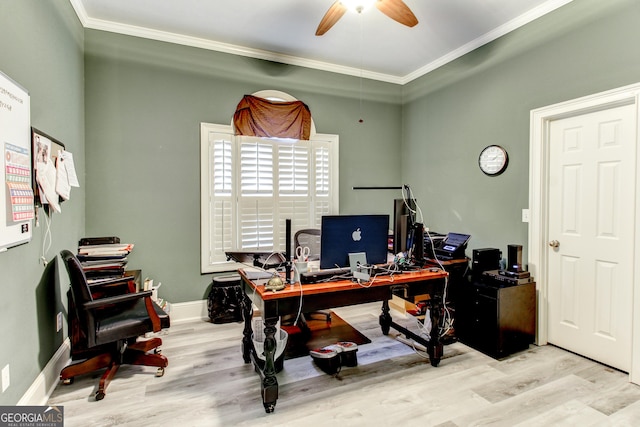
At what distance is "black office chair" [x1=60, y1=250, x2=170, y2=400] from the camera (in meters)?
2.17

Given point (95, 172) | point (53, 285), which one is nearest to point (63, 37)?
point (95, 172)

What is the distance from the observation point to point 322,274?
89.9 inches

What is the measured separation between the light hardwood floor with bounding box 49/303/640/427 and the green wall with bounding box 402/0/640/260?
1289mm

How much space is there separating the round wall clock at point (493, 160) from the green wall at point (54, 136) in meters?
3.92

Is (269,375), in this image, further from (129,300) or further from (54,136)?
(54,136)

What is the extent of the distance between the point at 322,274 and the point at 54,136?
7.40 ft

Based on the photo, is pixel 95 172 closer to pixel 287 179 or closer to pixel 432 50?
pixel 287 179

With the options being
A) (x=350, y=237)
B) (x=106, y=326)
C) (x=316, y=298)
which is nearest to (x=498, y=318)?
(x=350, y=237)

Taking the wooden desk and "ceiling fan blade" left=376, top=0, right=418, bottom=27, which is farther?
"ceiling fan blade" left=376, top=0, right=418, bottom=27

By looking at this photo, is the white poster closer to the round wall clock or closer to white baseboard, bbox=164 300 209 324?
white baseboard, bbox=164 300 209 324

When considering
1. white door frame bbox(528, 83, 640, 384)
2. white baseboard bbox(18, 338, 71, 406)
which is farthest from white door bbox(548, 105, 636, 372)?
white baseboard bbox(18, 338, 71, 406)

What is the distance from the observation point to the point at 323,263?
2.32m

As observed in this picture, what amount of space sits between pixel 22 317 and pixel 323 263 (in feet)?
6.05

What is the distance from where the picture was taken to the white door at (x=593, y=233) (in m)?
2.50
